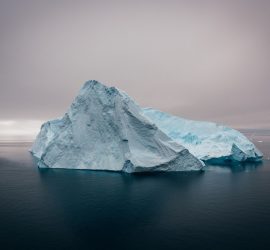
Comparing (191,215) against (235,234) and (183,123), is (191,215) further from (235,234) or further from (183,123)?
(183,123)

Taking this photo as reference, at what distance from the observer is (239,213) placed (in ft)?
61.6

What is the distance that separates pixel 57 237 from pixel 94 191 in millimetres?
10221

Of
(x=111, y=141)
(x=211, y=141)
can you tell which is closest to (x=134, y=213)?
(x=111, y=141)

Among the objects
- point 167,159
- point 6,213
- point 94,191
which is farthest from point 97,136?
point 6,213

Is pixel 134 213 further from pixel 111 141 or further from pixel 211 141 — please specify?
pixel 211 141

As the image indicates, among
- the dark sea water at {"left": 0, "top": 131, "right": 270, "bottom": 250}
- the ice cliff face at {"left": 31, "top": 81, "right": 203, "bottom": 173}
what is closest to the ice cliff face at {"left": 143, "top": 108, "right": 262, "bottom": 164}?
the ice cliff face at {"left": 31, "top": 81, "right": 203, "bottom": 173}

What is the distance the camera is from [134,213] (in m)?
18.8

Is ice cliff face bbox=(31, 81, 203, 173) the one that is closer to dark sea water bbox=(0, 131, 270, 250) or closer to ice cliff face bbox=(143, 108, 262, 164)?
dark sea water bbox=(0, 131, 270, 250)

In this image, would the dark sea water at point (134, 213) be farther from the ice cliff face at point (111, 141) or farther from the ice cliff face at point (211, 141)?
the ice cliff face at point (211, 141)

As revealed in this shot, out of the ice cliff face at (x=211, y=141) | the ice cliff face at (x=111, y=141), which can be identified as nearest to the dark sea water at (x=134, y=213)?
the ice cliff face at (x=111, y=141)

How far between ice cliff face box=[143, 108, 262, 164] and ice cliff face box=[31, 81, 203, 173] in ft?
36.4

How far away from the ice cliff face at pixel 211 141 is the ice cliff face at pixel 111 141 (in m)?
11.1

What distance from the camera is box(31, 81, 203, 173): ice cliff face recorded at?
110 feet

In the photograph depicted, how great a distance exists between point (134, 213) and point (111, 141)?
54.0 feet
